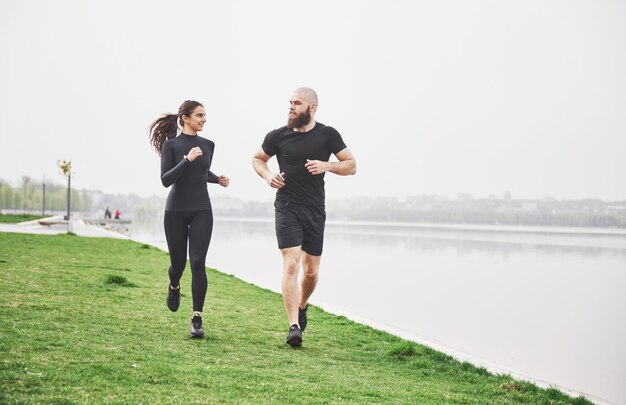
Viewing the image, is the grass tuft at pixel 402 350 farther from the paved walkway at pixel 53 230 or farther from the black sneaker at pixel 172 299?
the paved walkway at pixel 53 230

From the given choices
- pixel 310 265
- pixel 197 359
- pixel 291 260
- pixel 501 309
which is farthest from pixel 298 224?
→ pixel 501 309

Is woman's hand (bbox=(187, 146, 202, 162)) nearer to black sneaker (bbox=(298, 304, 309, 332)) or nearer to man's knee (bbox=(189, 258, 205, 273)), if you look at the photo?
man's knee (bbox=(189, 258, 205, 273))

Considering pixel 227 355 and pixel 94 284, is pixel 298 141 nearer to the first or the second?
pixel 227 355

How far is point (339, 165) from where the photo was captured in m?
6.18

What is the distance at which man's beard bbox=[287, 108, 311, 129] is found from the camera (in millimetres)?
Answer: 6156

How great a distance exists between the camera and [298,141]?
20.3 feet

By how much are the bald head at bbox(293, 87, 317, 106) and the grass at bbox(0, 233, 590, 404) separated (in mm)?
2339

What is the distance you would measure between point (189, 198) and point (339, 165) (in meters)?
1.47

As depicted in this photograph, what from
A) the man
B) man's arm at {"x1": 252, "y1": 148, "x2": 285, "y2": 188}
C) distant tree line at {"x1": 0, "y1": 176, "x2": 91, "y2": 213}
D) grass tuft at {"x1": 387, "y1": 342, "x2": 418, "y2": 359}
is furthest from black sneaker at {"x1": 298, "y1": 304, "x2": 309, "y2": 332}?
distant tree line at {"x1": 0, "y1": 176, "x2": 91, "y2": 213}

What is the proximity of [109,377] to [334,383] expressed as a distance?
153cm

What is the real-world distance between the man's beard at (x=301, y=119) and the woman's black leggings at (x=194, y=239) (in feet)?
3.90

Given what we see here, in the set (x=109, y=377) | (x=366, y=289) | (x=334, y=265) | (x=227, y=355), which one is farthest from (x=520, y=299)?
(x=109, y=377)

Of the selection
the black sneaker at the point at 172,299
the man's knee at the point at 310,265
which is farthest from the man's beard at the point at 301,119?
the black sneaker at the point at 172,299

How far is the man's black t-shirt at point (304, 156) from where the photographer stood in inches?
241
